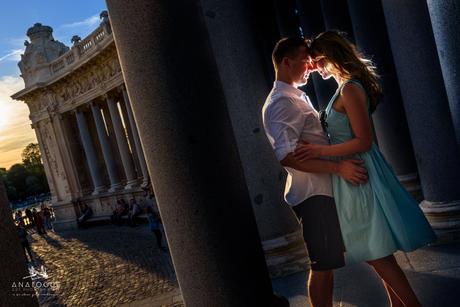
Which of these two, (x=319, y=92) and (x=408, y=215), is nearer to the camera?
(x=408, y=215)

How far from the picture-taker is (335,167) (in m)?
3.07

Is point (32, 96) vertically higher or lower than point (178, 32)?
higher

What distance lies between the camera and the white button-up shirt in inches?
123

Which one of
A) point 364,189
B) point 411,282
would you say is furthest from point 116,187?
point 364,189

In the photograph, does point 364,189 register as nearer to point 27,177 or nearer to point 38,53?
point 38,53

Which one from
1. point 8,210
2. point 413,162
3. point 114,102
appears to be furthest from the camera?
point 114,102

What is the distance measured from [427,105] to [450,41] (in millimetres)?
1730

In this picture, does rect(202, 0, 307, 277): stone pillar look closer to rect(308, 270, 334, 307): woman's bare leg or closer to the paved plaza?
the paved plaza

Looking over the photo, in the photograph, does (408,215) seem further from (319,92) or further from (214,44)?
(319,92)

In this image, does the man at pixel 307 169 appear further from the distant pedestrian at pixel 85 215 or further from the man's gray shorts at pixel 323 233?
the distant pedestrian at pixel 85 215

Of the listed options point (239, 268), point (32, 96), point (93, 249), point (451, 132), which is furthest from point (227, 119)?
point (32, 96)

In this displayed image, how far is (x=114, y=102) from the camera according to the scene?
3231 cm

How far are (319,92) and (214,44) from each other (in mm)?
4281

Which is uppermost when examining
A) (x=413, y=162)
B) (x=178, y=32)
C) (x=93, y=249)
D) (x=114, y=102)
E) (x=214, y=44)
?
(x=114, y=102)
